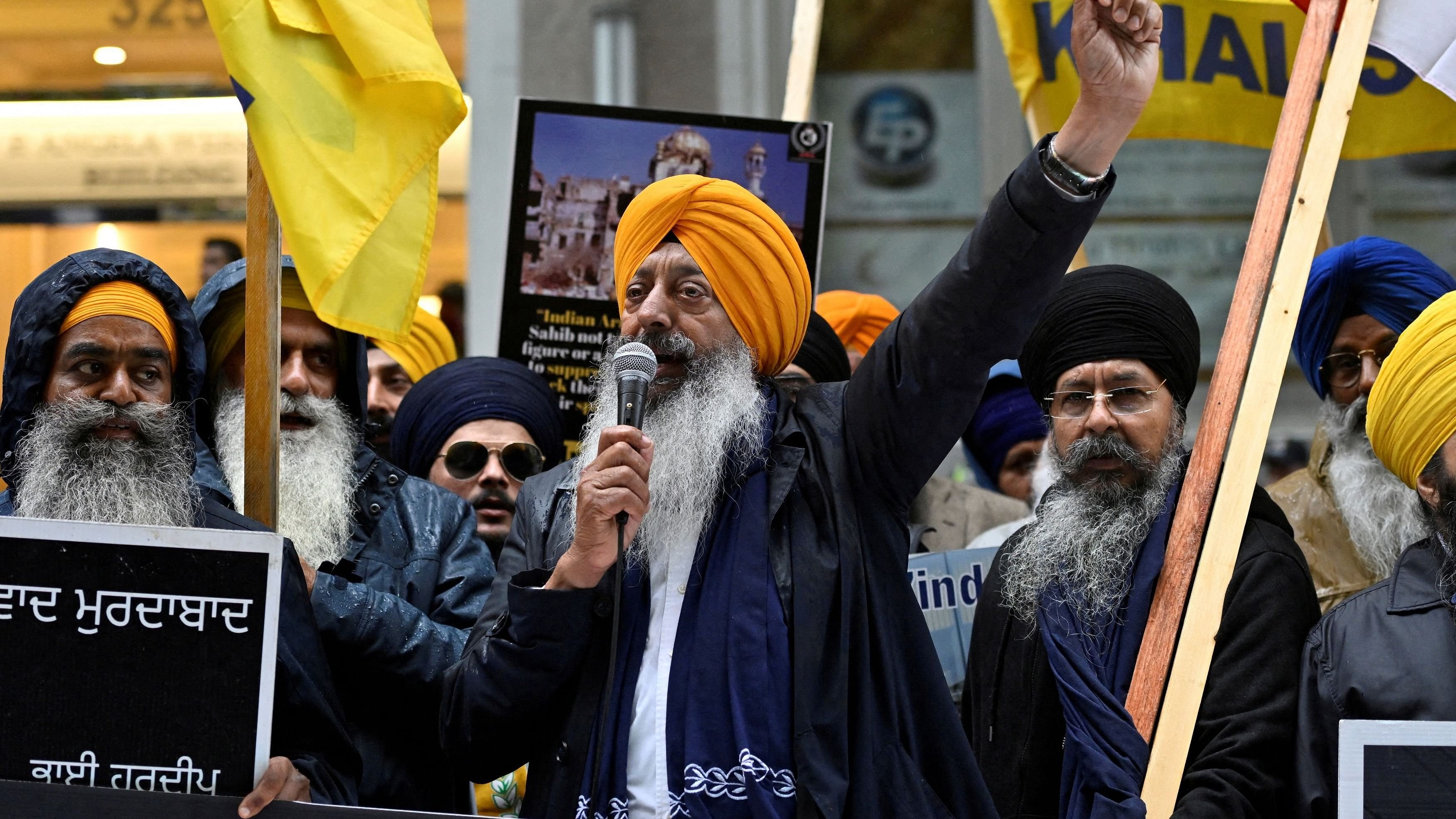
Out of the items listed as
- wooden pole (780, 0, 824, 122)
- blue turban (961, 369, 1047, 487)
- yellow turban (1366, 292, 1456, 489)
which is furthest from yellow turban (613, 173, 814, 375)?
blue turban (961, 369, 1047, 487)

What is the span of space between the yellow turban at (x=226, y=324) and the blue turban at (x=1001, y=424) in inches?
91.3

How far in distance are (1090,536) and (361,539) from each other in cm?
162

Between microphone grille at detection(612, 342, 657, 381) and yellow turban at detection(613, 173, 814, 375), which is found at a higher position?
yellow turban at detection(613, 173, 814, 375)

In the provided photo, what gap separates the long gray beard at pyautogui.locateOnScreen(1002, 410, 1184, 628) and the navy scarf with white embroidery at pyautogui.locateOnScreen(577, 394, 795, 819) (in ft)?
3.24

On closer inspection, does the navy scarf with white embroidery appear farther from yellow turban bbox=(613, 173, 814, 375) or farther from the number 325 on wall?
the number 325 on wall

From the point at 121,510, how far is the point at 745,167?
2181 mm

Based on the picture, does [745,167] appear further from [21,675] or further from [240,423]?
[21,675]

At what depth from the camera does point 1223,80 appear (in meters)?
5.32

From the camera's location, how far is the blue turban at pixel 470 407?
487 cm

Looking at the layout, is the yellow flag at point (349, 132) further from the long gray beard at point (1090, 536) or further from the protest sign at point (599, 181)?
the long gray beard at point (1090, 536)

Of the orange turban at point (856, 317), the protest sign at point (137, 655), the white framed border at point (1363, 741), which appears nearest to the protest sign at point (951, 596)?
the orange turban at point (856, 317)

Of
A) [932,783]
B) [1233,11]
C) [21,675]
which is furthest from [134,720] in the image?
[1233,11]

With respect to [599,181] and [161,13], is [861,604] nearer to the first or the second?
[599,181]

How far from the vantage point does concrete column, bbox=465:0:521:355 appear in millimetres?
8750
